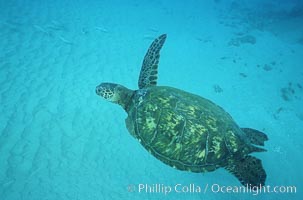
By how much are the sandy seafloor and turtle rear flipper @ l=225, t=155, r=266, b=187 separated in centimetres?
104

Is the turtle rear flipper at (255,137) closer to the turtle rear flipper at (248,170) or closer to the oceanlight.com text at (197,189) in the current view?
the turtle rear flipper at (248,170)

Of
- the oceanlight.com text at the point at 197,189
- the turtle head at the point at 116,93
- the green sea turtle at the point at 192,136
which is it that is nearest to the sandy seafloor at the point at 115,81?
the oceanlight.com text at the point at 197,189

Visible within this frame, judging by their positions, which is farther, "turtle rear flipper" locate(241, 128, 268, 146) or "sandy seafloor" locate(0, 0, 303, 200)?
"sandy seafloor" locate(0, 0, 303, 200)

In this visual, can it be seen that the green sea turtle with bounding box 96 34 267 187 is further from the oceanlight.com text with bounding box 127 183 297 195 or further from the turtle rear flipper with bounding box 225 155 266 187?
the oceanlight.com text with bounding box 127 183 297 195

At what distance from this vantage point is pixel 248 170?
3.16 meters

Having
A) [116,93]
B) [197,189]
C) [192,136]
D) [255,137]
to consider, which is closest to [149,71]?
[116,93]

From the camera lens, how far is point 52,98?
5.04 m

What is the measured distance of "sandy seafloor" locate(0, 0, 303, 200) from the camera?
3.91 metres

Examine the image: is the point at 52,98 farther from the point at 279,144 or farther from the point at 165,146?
the point at 279,144

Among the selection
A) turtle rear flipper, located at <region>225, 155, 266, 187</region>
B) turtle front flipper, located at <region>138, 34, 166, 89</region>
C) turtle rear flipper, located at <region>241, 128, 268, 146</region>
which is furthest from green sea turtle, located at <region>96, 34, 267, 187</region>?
turtle front flipper, located at <region>138, 34, 166, 89</region>

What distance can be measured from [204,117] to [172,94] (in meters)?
0.63

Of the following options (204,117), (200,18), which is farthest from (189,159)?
(200,18)

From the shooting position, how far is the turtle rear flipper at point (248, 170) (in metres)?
3.11

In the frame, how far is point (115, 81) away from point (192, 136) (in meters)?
3.53
